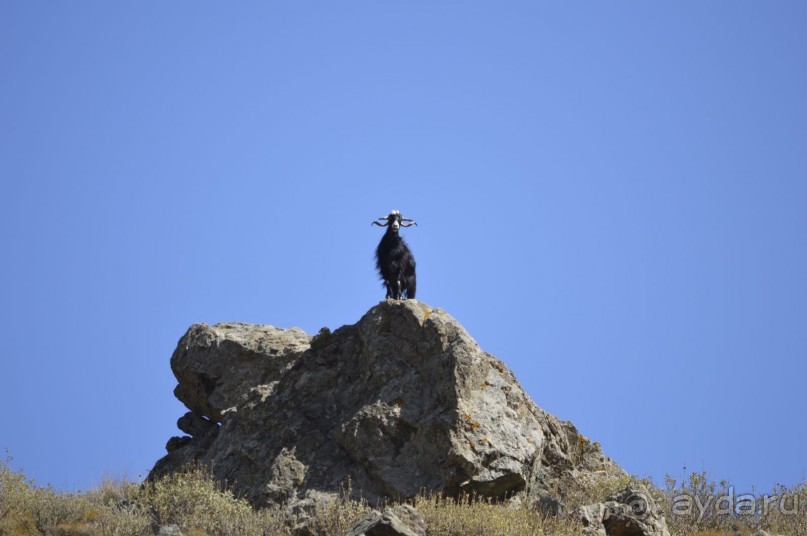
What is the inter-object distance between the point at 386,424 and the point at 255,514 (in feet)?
7.38

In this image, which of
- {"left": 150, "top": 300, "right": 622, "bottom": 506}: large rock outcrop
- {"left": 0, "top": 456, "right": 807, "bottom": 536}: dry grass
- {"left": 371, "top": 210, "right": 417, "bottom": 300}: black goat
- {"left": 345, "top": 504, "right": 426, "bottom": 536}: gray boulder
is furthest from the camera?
{"left": 371, "top": 210, "right": 417, "bottom": 300}: black goat

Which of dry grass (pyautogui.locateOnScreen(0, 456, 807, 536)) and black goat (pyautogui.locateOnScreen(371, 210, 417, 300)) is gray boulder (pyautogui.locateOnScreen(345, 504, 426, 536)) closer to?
dry grass (pyautogui.locateOnScreen(0, 456, 807, 536))

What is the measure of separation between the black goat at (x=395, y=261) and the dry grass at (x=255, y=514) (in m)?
5.52

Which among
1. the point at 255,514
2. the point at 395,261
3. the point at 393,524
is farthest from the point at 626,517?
the point at 395,261

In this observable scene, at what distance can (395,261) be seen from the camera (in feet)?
65.8

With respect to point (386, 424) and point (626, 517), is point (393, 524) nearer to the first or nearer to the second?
point (386, 424)

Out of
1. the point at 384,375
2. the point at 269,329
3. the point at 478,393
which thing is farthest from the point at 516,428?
the point at 269,329

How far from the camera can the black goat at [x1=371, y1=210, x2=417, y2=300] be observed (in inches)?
789

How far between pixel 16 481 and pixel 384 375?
18.2ft

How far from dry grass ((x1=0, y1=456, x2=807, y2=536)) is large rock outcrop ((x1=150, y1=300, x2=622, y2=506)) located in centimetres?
45

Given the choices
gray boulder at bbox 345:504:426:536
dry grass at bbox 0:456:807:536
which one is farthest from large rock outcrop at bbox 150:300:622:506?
gray boulder at bbox 345:504:426:536

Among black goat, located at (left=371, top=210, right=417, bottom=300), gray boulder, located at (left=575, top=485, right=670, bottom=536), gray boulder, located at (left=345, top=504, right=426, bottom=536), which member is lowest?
gray boulder, located at (left=345, top=504, right=426, bottom=536)

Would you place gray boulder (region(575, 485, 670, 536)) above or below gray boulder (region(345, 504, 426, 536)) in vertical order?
above

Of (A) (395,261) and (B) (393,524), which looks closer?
(B) (393,524)
